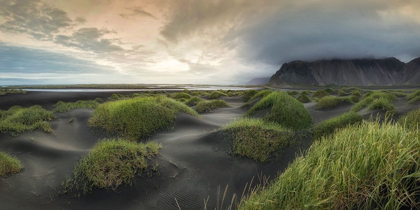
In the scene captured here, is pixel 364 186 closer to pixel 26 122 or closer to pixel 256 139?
pixel 256 139

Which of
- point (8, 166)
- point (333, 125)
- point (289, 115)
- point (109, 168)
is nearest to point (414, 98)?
point (333, 125)

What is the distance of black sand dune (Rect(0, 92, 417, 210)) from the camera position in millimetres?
5094

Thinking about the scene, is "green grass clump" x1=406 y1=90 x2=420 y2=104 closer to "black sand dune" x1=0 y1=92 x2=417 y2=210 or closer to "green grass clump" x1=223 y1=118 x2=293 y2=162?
"black sand dune" x1=0 y1=92 x2=417 y2=210

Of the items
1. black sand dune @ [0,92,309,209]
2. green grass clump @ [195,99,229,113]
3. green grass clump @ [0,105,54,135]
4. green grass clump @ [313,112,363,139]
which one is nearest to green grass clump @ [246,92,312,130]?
green grass clump @ [313,112,363,139]

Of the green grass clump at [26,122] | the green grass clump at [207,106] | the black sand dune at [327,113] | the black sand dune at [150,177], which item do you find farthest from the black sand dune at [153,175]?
the green grass clump at [207,106]

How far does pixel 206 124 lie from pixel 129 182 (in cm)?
702

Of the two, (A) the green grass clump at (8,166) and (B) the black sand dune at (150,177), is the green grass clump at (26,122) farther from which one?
(A) the green grass clump at (8,166)

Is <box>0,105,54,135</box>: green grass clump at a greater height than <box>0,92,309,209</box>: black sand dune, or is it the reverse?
<box>0,105,54,135</box>: green grass clump

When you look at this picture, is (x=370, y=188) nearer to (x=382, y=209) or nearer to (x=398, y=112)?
(x=382, y=209)

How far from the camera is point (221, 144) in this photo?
7.82 meters

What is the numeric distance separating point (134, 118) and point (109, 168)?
4.76 metres

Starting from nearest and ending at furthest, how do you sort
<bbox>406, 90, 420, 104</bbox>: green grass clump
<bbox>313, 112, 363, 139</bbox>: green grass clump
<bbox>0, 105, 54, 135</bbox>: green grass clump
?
<bbox>313, 112, 363, 139</bbox>: green grass clump → <bbox>0, 105, 54, 135</bbox>: green grass clump → <bbox>406, 90, 420, 104</bbox>: green grass clump

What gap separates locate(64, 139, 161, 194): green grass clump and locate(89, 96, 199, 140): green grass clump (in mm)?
3180

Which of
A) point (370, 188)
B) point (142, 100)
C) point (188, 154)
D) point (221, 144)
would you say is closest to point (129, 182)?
point (188, 154)
